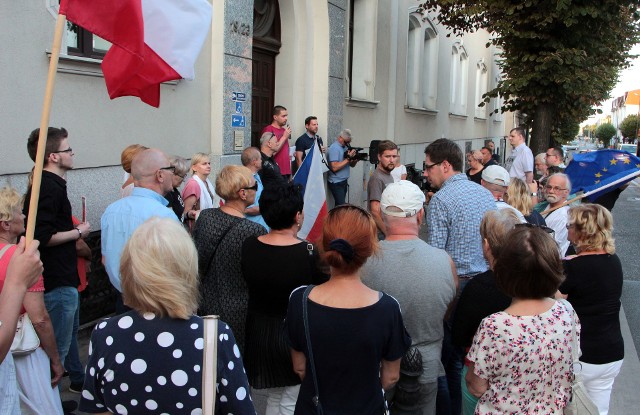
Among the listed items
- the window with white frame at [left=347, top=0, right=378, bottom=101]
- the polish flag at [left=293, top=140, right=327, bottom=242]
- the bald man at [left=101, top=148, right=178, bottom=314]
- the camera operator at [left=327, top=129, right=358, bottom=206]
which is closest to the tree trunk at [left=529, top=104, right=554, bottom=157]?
the window with white frame at [left=347, top=0, right=378, bottom=101]

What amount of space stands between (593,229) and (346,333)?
6.34 ft

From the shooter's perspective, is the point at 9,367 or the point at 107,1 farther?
the point at 107,1

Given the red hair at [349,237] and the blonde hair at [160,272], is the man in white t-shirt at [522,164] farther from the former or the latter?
the blonde hair at [160,272]

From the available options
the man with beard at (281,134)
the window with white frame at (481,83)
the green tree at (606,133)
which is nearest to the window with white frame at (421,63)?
the window with white frame at (481,83)

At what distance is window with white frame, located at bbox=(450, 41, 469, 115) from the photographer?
2295 centimetres

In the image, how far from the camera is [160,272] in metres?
2.14

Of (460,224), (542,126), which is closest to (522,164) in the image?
(542,126)

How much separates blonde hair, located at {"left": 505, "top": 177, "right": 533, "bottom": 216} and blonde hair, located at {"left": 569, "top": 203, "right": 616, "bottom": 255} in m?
1.32

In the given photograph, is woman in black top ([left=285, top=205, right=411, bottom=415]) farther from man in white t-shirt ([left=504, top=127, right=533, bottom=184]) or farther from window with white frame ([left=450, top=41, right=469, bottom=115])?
window with white frame ([left=450, top=41, right=469, bottom=115])

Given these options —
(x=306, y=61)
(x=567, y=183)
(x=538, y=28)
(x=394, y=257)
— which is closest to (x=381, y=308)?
(x=394, y=257)

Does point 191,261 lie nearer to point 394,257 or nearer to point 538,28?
point 394,257

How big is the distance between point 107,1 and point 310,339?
1.68 m

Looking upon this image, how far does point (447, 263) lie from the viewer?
322cm

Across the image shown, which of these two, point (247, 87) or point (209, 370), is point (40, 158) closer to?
point (209, 370)
